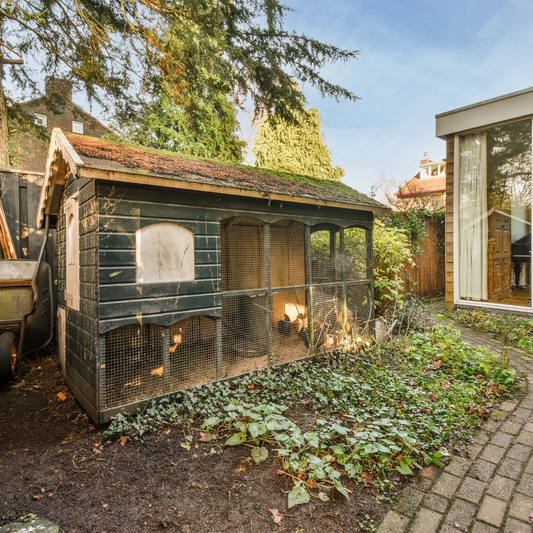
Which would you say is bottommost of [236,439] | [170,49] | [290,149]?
[236,439]

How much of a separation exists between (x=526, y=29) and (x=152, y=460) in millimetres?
10931

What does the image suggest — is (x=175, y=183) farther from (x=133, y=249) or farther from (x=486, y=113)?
(x=486, y=113)

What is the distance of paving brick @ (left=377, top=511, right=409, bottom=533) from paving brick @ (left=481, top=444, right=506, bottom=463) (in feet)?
3.37

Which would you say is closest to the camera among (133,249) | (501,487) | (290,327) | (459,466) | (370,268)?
(501,487)

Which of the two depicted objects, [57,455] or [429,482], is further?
[57,455]

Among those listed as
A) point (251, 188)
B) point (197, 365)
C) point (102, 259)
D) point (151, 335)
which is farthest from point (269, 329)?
point (102, 259)

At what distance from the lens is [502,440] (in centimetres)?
268

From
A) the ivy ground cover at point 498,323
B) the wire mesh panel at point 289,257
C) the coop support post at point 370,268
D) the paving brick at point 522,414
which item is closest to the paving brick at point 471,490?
the paving brick at point 522,414

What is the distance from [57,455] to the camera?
2680mm

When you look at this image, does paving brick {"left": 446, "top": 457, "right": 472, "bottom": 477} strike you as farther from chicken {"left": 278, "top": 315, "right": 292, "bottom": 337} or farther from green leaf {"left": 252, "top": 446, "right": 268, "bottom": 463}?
chicken {"left": 278, "top": 315, "right": 292, "bottom": 337}

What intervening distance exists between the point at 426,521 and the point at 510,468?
94 cm

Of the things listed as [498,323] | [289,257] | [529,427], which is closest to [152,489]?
[529,427]

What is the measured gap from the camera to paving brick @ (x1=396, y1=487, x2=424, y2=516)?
1.96 meters

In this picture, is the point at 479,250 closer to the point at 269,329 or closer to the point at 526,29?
the point at 269,329
